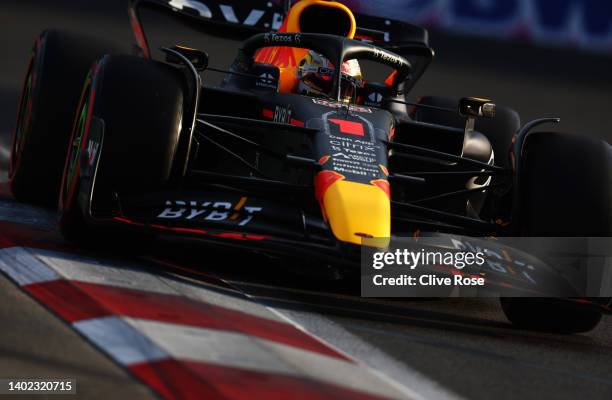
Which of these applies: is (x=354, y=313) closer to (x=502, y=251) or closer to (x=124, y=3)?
(x=502, y=251)

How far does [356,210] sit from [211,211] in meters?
0.61

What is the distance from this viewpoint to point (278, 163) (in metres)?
5.66

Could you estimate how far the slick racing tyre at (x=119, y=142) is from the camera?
15.9ft

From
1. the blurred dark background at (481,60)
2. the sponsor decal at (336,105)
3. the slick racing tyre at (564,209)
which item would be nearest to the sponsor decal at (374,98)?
the sponsor decal at (336,105)

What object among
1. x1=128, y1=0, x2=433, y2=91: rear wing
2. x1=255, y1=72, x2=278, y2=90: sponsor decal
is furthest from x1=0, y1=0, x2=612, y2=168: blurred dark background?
x1=255, y1=72, x2=278, y2=90: sponsor decal

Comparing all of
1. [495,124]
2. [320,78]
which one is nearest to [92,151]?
[320,78]

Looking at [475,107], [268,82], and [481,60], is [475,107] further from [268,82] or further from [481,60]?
[481,60]

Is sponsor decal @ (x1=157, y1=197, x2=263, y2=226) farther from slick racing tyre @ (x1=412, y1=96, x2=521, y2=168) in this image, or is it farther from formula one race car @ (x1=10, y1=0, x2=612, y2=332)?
slick racing tyre @ (x1=412, y1=96, x2=521, y2=168)

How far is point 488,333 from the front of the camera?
15.8ft

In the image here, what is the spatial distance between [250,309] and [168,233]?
2.03 ft

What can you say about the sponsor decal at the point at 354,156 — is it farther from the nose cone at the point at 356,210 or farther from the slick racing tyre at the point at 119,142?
the slick racing tyre at the point at 119,142

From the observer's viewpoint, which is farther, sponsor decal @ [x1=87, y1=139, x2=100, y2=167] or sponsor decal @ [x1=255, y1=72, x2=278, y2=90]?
sponsor decal @ [x1=255, y1=72, x2=278, y2=90]

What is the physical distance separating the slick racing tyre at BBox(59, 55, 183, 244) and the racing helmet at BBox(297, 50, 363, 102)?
1.35 metres

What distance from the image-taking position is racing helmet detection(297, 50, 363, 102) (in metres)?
6.24
